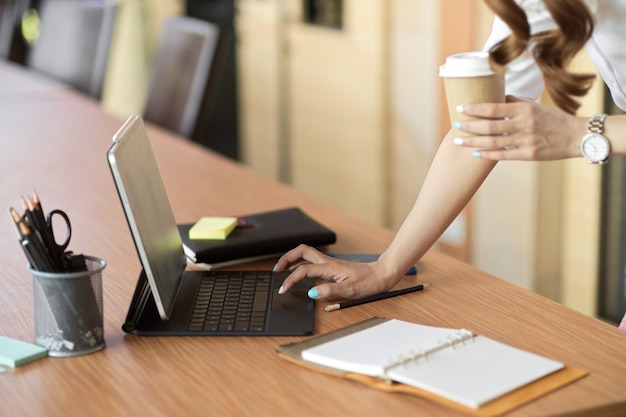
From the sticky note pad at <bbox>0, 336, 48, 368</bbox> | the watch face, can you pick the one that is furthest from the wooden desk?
the watch face

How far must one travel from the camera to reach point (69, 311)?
1.22 metres

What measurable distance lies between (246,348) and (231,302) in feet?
0.52

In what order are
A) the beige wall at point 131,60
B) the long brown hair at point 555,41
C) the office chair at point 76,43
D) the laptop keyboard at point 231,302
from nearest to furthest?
1. the long brown hair at point 555,41
2. the laptop keyboard at point 231,302
3. the office chair at point 76,43
4. the beige wall at point 131,60

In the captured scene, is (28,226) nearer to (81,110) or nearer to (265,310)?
(265,310)

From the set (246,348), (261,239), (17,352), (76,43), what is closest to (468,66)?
(246,348)

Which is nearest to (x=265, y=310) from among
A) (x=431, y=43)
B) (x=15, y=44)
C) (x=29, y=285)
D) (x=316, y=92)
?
(x=29, y=285)

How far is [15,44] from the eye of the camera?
4629mm

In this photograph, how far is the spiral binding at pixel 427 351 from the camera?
1146 mm

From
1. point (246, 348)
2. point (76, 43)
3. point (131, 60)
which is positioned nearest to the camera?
point (246, 348)

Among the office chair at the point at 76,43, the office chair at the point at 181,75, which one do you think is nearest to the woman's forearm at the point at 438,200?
the office chair at the point at 181,75

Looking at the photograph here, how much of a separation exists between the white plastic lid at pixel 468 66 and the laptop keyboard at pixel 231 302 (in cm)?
44

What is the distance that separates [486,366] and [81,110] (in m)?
2.20

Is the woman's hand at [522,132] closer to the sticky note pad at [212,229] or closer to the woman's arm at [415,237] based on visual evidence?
the woman's arm at [415,237]

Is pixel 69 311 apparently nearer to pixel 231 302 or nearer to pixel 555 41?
pixel 231 302
